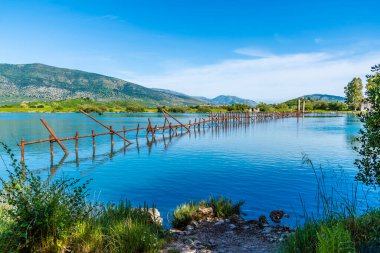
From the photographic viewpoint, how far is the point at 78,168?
87.9 feet

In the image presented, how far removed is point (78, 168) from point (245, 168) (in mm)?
15670

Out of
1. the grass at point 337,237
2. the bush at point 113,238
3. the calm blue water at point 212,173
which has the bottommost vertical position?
the calm blue water at point 212,173

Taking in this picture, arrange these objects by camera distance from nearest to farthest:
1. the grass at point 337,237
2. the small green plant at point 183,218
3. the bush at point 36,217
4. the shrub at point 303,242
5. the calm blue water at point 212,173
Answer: the grass at point 337,237 → the shrub at point 303,242 → the bush at point 36,217 → the small green plant at point 183,218 → the calm blue water at point 212,173

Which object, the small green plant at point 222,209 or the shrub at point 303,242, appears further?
the small green plant at point 222,209

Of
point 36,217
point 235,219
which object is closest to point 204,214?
point 235,219

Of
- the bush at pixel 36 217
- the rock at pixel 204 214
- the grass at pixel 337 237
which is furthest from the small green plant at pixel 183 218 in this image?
the bush at pixel 36 217

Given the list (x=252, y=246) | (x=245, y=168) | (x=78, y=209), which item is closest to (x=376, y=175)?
(x=252, y=246)

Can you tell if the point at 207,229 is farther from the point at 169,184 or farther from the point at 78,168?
the point at 78,168

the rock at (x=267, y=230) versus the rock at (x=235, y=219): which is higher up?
the rock at (x=267, y=230)

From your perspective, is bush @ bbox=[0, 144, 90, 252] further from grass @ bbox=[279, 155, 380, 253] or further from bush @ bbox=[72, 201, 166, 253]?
grass @ bbox=[279, 155, 380, 253]

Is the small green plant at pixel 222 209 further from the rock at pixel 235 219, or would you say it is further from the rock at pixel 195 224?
the rock at pixel 195 224

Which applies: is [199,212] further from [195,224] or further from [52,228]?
[52,228]

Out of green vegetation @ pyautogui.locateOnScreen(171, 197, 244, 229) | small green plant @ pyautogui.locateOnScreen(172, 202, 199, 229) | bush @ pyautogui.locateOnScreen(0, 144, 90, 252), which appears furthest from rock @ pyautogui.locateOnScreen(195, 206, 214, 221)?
bush @ pyautogui.locateOnScreen(0, 144, 90, 252)

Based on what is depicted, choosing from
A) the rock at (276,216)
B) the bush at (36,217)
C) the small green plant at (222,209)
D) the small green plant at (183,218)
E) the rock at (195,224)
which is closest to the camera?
Answer: the bush at (36,217)
